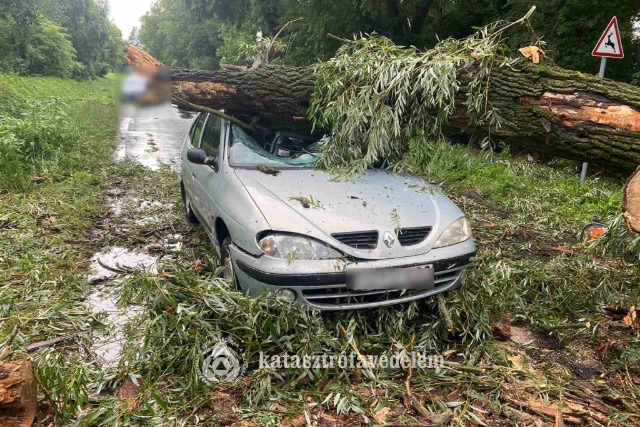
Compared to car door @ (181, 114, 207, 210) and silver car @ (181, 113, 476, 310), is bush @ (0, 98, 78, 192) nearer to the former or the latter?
car door @ (181, 114, 207, 210)

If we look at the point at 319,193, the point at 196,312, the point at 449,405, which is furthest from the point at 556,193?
the point at 196,312

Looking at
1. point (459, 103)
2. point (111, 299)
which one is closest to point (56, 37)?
point (111, 299)

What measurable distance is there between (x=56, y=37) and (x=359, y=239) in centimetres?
3489

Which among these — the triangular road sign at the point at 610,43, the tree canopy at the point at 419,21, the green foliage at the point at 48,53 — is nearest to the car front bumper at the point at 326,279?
Answer: the tree canopy at the point at 419,21

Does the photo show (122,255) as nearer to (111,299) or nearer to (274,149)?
(111,299)

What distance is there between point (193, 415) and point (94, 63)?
40404mm

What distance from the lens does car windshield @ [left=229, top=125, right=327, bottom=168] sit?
445cm

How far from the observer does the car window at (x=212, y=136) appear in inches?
192

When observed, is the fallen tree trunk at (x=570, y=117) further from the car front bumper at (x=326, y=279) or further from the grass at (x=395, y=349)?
the car front bumper at (x=326, y=279)

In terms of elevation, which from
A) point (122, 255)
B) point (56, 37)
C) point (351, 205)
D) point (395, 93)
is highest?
point (56, 37)

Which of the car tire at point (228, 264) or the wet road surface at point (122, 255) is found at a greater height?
the car tire at point (228, 264)

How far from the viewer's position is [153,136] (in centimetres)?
1449

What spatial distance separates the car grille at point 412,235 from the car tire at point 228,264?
1.23m

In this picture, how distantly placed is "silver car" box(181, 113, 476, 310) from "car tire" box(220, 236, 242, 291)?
11 mm
